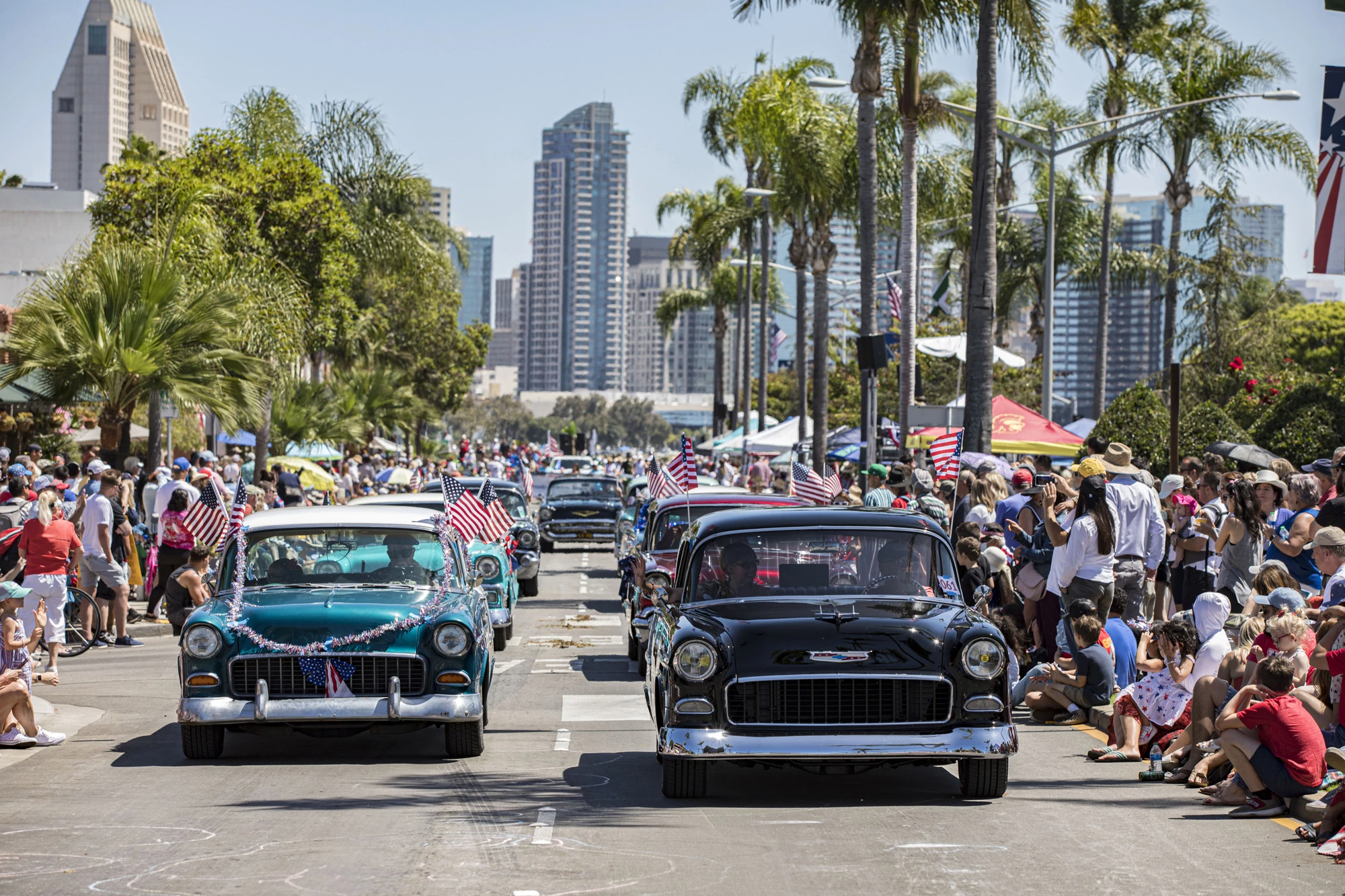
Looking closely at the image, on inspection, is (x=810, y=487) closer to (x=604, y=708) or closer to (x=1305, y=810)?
(x=604, y=708)

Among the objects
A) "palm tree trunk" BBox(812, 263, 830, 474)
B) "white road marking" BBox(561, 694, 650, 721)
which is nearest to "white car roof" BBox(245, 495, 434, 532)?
"white road marking" BBox(561, 694, 650, 721)

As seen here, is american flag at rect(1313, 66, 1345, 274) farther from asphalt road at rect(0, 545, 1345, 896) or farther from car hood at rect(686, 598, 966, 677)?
car hood at rect(686, 598, 966, 677)

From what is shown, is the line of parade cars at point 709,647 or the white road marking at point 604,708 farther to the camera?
the white road marking at point 604,708

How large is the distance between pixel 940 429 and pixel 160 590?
21.7 metres

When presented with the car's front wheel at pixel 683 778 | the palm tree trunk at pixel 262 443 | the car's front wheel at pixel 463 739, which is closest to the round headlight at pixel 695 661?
the car's front wheel at pixel 683 778

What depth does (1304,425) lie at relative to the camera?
2692cm

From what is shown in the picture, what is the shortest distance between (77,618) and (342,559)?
7.24 metres

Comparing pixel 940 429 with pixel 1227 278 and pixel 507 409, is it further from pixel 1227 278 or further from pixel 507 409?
pixel 507 409

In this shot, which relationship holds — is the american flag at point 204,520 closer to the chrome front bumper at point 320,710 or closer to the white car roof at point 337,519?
the white car roof at point 337,519

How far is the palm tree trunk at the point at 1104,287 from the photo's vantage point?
40.9 metres

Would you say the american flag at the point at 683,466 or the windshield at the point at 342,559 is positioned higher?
the american flag at the point at 683,466

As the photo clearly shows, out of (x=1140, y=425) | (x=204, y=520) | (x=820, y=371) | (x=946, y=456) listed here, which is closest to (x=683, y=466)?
(x=946, y=456)

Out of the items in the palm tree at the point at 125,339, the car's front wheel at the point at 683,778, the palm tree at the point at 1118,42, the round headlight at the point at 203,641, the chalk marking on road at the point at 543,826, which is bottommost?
the chalk marking on road at the point at 543,826

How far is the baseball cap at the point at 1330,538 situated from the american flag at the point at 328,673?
6.18m
